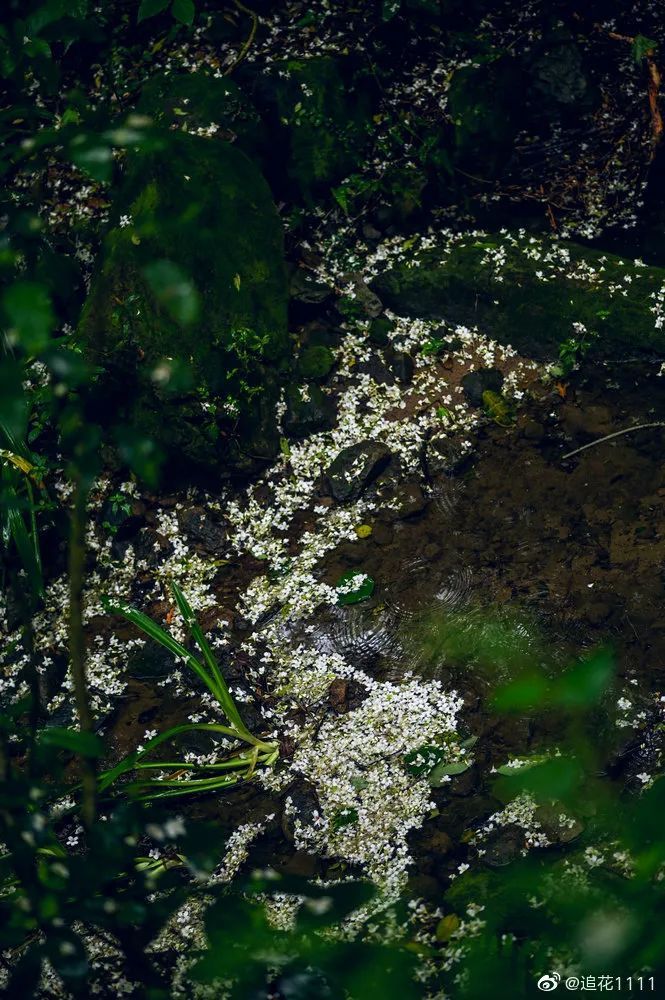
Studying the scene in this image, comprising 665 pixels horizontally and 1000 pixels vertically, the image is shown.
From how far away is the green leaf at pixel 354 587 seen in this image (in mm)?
3236

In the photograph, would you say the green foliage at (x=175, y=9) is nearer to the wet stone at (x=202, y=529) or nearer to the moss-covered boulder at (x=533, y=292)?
the moss-covered boulder at (x=533, y=292)

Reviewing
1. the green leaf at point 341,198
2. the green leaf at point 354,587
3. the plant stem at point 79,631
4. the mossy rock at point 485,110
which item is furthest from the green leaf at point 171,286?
the mossy rock at point 485,110

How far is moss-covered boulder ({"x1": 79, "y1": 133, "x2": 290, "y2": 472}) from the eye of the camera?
136 inches

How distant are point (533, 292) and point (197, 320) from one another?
5.25 ft

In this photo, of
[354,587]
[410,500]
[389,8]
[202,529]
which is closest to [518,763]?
[354,587]

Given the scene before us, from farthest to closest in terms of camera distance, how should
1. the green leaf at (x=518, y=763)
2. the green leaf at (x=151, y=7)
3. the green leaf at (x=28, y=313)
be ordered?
1. the green leaf at (x=151, y=7)
2. the green leaf at (x=518, y=763)
3. the green leaf at (x=28, y=313)

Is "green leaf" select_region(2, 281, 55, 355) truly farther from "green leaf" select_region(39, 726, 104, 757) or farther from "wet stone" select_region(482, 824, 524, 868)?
"wet stone" select_region(482, 824, 524, 868)

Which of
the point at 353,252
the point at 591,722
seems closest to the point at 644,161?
the point at 353,252

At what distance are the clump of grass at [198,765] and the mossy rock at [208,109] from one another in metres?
2.32

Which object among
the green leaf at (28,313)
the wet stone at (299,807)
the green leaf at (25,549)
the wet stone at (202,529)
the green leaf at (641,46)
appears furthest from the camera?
the green leaf at (641,46)

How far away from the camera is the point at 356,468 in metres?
3.55

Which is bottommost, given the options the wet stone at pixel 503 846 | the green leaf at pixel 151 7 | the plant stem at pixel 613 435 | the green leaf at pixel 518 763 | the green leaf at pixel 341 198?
the wet stone at pixel 503 846

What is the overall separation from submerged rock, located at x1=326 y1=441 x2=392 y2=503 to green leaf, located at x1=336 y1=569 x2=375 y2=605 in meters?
0.38

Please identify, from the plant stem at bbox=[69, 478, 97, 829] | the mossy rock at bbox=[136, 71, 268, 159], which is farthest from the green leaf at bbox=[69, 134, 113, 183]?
the mossy rock at bbox=[136, 71, 268, 159]
